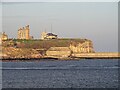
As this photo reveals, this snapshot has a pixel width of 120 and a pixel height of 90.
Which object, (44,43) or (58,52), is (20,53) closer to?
(44,43)

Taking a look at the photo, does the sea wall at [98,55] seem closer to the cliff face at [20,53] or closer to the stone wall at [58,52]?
the stone wall at [58,52]

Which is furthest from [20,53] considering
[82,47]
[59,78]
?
[59,78]

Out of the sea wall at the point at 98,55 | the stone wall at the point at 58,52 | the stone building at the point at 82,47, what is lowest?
the sea wall at the point at 98,55

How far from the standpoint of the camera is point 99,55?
382 feet

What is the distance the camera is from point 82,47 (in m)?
117

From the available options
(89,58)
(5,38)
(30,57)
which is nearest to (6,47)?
(5,38)

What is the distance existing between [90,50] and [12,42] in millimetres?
20271

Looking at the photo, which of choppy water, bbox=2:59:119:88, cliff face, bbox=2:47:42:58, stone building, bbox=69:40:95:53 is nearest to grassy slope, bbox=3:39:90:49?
stone building, bbox=69:40:95:53

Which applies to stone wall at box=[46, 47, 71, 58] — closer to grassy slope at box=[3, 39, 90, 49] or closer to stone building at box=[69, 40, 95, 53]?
stone building at box=[69, 40, 95, 53]

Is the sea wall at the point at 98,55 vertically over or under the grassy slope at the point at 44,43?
under

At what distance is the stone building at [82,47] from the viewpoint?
373ft

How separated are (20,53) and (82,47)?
13547 millimetres

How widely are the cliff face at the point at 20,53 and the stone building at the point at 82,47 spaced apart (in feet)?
28.6

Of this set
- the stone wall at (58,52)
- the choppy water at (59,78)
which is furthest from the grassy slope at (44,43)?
the choppy water at (59,78)
